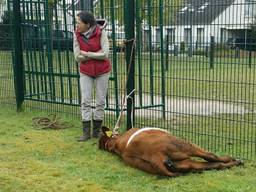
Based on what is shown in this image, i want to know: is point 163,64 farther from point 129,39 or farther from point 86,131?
point 86,131

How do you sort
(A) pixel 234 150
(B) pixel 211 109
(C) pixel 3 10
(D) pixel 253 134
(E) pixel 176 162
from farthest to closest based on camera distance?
(C) pixel 3 10 < (B) pixel 211 109 < (D) pixel 253 134 < (A) pixel 234 150 < (E) pixel 176 162

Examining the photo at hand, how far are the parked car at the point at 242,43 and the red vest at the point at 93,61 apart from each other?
212 centimetres

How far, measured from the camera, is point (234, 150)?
23.4ft

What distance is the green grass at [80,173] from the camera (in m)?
5.77

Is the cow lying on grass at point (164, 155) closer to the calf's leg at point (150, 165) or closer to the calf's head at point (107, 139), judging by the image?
the calf's leg at point (150, 165)

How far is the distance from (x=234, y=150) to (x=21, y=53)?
16.6 feet

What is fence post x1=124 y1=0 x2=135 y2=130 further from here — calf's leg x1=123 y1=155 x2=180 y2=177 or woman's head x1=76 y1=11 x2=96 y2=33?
calf's leg x1=123 y1=155 x2=180 y2=177

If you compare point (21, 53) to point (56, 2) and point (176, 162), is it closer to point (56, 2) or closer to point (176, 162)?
point (56, 2)

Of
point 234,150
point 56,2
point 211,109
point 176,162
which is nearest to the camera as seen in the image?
point 176,162

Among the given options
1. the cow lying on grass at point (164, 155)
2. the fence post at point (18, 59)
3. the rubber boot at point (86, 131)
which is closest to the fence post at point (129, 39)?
the rubber boot at point (86, 131)

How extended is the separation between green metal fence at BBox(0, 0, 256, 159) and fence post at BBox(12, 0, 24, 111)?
4 centimetres

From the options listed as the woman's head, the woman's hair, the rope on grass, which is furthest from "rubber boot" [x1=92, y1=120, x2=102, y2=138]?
the woman's hair

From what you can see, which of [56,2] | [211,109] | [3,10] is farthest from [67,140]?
[3,10]

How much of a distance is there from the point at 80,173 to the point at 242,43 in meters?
2.51
